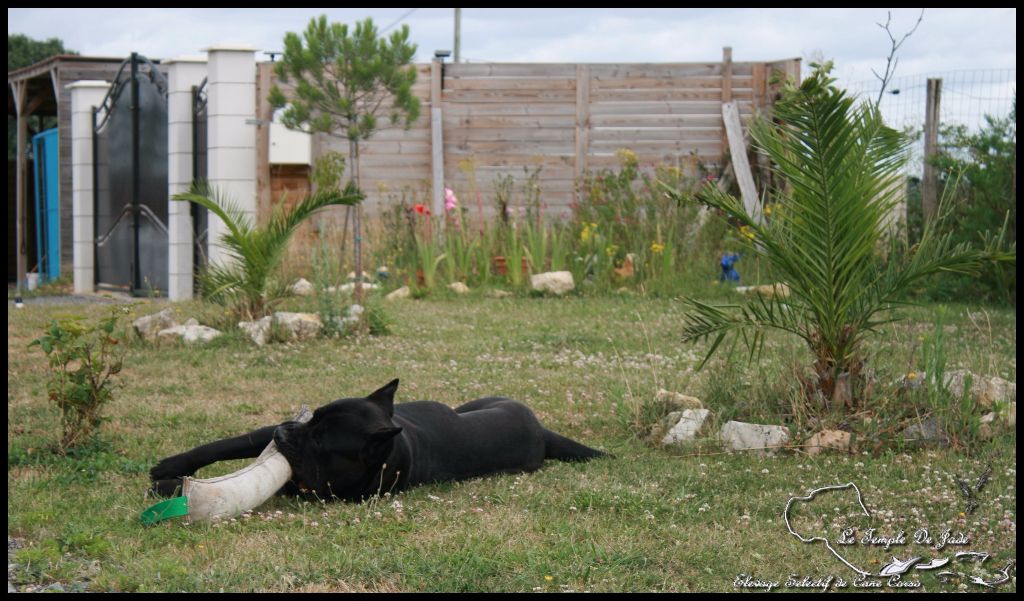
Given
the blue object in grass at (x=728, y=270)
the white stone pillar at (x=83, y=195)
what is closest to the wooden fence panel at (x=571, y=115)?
the blue object in grass at (x=728, y=270)

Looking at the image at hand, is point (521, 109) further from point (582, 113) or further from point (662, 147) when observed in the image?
point (662, 147)

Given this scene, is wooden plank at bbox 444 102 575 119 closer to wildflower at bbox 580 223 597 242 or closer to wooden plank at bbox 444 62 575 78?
wooden plank at bbox 444 62 575 78

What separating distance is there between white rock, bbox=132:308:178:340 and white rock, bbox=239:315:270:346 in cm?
65

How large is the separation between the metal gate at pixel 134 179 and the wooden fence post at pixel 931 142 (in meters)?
9.54

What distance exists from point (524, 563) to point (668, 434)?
2.22 metres

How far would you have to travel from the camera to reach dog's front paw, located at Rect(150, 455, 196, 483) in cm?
446

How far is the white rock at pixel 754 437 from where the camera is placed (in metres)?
5.42

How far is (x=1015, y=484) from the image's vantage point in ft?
15.2

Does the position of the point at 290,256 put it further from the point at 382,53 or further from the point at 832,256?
the point at 832,256

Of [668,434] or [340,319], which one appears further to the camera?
[340,319]

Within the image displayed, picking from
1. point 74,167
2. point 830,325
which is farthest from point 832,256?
point 74,167

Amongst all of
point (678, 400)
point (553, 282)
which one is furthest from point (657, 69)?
point (678, 400)

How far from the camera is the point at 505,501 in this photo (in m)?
4.42

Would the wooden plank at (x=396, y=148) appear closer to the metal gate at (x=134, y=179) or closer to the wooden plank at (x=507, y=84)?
the wooden plank at (x=507, y=84)
